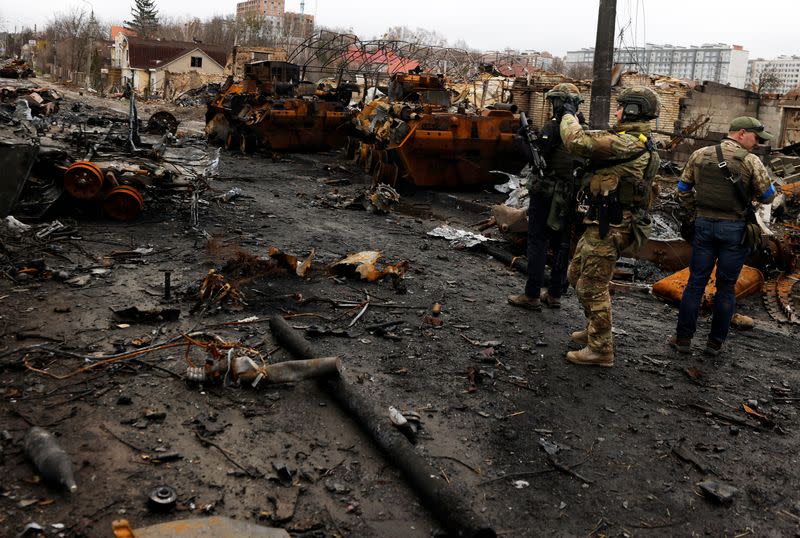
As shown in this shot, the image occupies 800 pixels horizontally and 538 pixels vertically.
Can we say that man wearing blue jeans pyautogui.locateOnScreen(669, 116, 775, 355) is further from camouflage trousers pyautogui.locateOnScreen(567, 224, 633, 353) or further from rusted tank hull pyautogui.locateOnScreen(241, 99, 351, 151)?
rusted tank hull pyautogui.locateOnScreen(241, 99, 351, 151)

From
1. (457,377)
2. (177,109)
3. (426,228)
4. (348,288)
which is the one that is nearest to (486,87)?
(177,109)

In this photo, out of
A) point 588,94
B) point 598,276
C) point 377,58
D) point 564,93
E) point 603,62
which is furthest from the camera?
point 588,94

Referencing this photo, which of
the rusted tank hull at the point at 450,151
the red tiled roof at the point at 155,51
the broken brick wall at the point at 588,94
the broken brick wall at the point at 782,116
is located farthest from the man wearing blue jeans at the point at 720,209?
the red tiled roof at the point at 155,51

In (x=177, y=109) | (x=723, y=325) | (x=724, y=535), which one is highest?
(x=177, y=109)

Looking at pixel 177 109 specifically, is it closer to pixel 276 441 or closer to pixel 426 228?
pixel 426 228

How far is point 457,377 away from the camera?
15.5 ft

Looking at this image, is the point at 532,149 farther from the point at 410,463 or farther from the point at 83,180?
the point at 83,180

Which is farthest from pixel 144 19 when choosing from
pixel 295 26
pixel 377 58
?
pixel 377 58

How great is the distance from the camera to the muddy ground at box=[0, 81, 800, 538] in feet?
10.6

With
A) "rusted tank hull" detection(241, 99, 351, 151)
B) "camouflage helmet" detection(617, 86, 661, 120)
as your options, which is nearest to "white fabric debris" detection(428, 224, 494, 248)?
"camouflage helmet" detection(617, 86, 661, 120)

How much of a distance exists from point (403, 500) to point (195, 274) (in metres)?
4.09

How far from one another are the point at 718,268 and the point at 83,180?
285 inches

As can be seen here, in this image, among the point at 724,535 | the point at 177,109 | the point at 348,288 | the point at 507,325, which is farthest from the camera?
the point at 177,109

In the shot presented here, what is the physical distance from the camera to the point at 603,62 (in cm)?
1037
